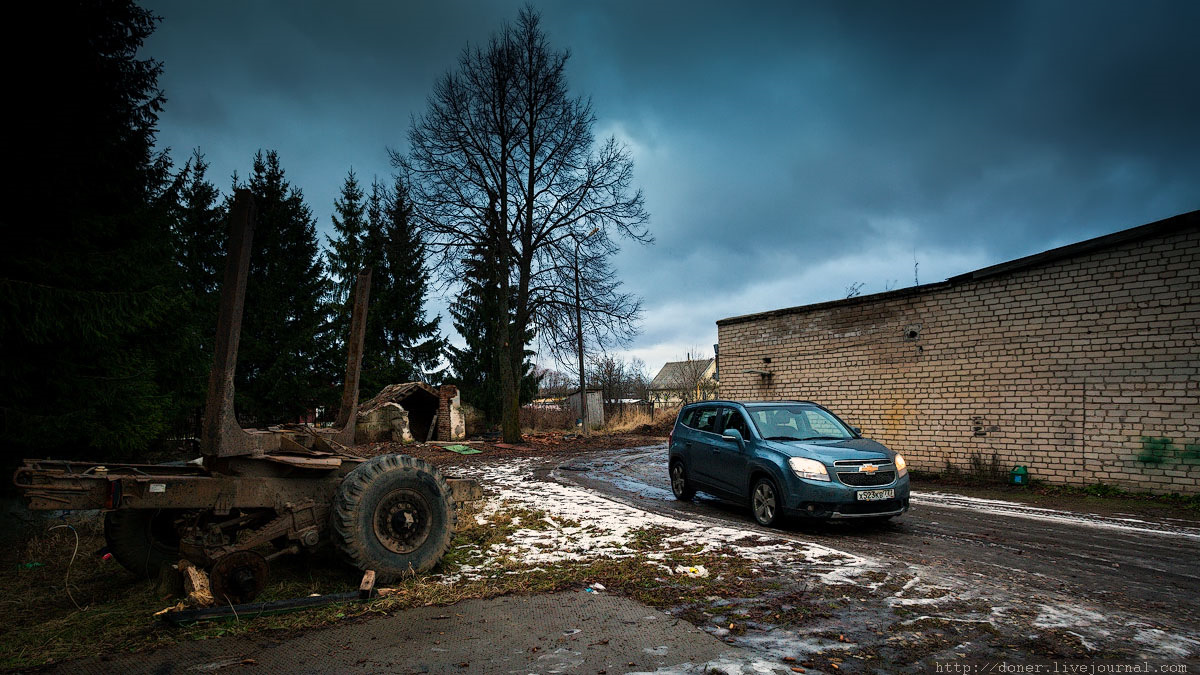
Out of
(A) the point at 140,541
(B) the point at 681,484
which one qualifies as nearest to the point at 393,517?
(A) the point at 140,541

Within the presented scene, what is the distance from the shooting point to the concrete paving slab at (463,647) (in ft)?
10.8

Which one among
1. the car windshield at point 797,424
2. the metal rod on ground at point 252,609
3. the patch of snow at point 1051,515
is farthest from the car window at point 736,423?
the metal rod on ground at point 252,609

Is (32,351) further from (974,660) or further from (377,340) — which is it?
(377,340)

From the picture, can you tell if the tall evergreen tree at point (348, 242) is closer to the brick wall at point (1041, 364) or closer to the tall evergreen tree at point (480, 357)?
the tall evergreen tree at point (480, 357)

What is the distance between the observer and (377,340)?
28.7 m

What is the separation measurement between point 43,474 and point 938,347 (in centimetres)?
1320

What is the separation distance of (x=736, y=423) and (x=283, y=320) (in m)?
21.1

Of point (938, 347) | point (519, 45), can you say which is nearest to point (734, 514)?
point (938, 347)

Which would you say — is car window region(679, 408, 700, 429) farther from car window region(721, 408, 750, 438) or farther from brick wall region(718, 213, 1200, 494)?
brick wall region(718, 213, 1200, 494)

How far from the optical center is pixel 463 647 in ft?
11.8

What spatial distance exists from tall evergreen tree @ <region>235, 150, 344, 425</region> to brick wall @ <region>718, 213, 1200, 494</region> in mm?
19117

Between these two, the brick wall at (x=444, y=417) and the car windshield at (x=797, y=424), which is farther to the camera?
the brick wall at (x=444, y=417)

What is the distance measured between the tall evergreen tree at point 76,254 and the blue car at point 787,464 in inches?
283

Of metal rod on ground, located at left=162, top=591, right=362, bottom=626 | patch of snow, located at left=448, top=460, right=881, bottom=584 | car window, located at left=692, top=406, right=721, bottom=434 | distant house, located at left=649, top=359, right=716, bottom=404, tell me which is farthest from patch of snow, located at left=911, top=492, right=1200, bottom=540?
distant house, located at left=649, top=359, right=716, bottom=404
